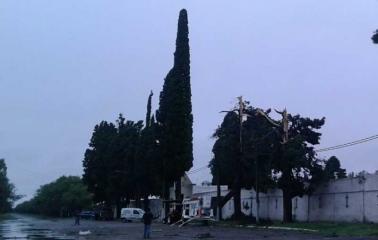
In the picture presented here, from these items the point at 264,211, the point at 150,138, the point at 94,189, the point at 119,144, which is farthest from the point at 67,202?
the point at 264,211

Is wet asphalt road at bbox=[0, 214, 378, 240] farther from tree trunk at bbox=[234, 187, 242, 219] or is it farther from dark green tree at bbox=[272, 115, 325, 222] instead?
tree trunk at bbox=[234, 187, 242, 219]

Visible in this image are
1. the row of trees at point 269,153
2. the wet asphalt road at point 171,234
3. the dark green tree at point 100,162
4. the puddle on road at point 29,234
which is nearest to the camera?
the wet asphalt road at point 171,234

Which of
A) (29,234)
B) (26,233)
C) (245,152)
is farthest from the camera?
(245,152)

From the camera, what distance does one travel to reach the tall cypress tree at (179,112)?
197 ft

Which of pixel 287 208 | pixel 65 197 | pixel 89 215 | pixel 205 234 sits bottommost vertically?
pixel 89 215

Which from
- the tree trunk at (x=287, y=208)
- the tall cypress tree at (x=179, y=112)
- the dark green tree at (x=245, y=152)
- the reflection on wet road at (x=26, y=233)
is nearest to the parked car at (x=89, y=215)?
the reflection on wet road at (x=26, y=233)

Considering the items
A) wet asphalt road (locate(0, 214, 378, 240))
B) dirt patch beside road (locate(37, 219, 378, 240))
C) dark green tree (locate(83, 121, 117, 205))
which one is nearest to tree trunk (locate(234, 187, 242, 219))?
wet asphalt road (locate(0, 214, 378, 240))

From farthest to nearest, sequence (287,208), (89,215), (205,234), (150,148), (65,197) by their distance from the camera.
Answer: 1. (65,197)
2. (89,215)
3. (150,148)
4. (287,208)
5. (205,234)

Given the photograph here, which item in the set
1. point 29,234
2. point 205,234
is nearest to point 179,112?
point 29,234

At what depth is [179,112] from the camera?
5997 cm

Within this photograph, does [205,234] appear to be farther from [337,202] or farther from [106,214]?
[106,214]

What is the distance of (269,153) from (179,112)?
37.9 ft

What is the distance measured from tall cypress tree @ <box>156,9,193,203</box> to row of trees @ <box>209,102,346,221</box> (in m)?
2.87

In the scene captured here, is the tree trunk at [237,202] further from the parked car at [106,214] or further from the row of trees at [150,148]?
the parked car at [106,214]
